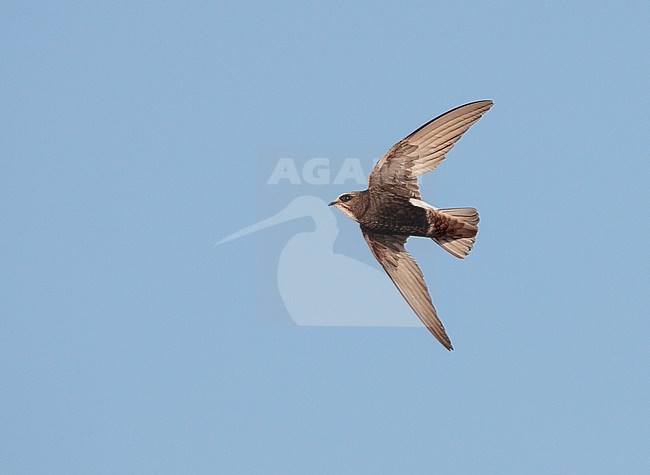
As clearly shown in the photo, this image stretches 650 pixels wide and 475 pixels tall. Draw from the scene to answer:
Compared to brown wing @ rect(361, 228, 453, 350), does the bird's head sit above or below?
above

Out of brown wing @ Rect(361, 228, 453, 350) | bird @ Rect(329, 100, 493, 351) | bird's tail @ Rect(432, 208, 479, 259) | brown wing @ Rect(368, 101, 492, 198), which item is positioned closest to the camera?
brown wing @ Rect(368, 101, 492, 198)

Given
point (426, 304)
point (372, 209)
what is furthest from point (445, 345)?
point (372, 209)

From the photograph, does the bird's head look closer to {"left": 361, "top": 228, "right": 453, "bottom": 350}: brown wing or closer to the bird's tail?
{"left": 361, "top": 228, "right": 453, "bottom": 350}: brown wing

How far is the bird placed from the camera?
9656 millimetres

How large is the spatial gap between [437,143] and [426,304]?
4.40 feet

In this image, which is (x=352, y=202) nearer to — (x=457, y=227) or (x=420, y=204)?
(x=420, y=204)

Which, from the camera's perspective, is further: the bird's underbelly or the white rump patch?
the bird's underbelly

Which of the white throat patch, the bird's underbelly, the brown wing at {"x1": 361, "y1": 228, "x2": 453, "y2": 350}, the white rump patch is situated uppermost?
the white throat patch

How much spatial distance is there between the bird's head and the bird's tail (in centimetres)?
60

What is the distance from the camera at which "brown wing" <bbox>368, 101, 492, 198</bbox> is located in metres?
9.50

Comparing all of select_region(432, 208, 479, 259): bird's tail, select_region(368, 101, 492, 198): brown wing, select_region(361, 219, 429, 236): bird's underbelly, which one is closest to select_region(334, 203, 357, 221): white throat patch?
select_region(361, 219, 429, 236): bird's underbelly

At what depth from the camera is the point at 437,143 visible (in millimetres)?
9695

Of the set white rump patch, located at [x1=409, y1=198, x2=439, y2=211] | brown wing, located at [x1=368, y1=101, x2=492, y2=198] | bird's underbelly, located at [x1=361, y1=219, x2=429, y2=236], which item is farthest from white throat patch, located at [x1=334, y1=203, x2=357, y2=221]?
white rump patch, located at [x1=409, y1=198, x2=439, y2=211]

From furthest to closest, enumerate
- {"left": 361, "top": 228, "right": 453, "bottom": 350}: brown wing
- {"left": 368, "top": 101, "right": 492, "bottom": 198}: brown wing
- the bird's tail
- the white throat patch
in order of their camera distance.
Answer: {"left": 361, "top": 228, "right": 453, "bottom": 350}: brown wing → the white throat patch → the bird's tail → {"left": 368, "top": 101, "right": 492, "bottom": 198}: brown wing
